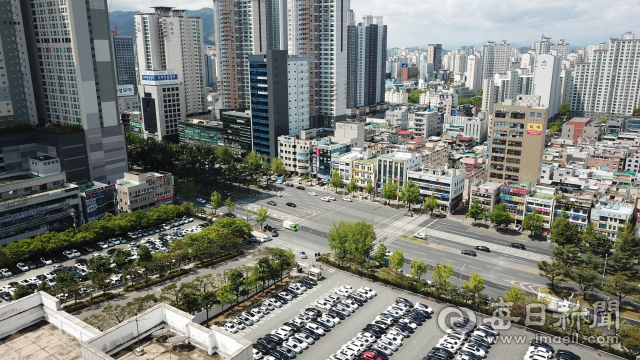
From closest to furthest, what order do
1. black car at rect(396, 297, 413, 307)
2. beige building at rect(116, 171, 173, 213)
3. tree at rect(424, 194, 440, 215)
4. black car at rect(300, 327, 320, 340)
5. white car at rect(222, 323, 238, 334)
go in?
black car at rect(300, 327, 320, 340)
white car at rect(222, 323, 238, 334)
black car at rect(396, 297, 413, 307)
beige building at rect(116, 171, 173, 213)
tree at rect(424, 194, 440, 215)

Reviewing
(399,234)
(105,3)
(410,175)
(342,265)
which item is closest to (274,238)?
(342,265)

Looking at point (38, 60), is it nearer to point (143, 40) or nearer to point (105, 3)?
point (105, 3)

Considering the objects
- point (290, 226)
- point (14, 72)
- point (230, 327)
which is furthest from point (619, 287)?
point (14, 72)

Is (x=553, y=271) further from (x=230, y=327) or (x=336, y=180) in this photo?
(x=336, y=180)

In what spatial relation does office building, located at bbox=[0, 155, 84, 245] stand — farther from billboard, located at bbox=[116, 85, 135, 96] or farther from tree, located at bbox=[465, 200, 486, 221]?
billboard, located at bbox=[116, 85, 135, 96]

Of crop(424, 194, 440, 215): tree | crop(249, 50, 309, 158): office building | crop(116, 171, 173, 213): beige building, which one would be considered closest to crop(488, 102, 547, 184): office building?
crop(424, 194, 440, 215): tree
